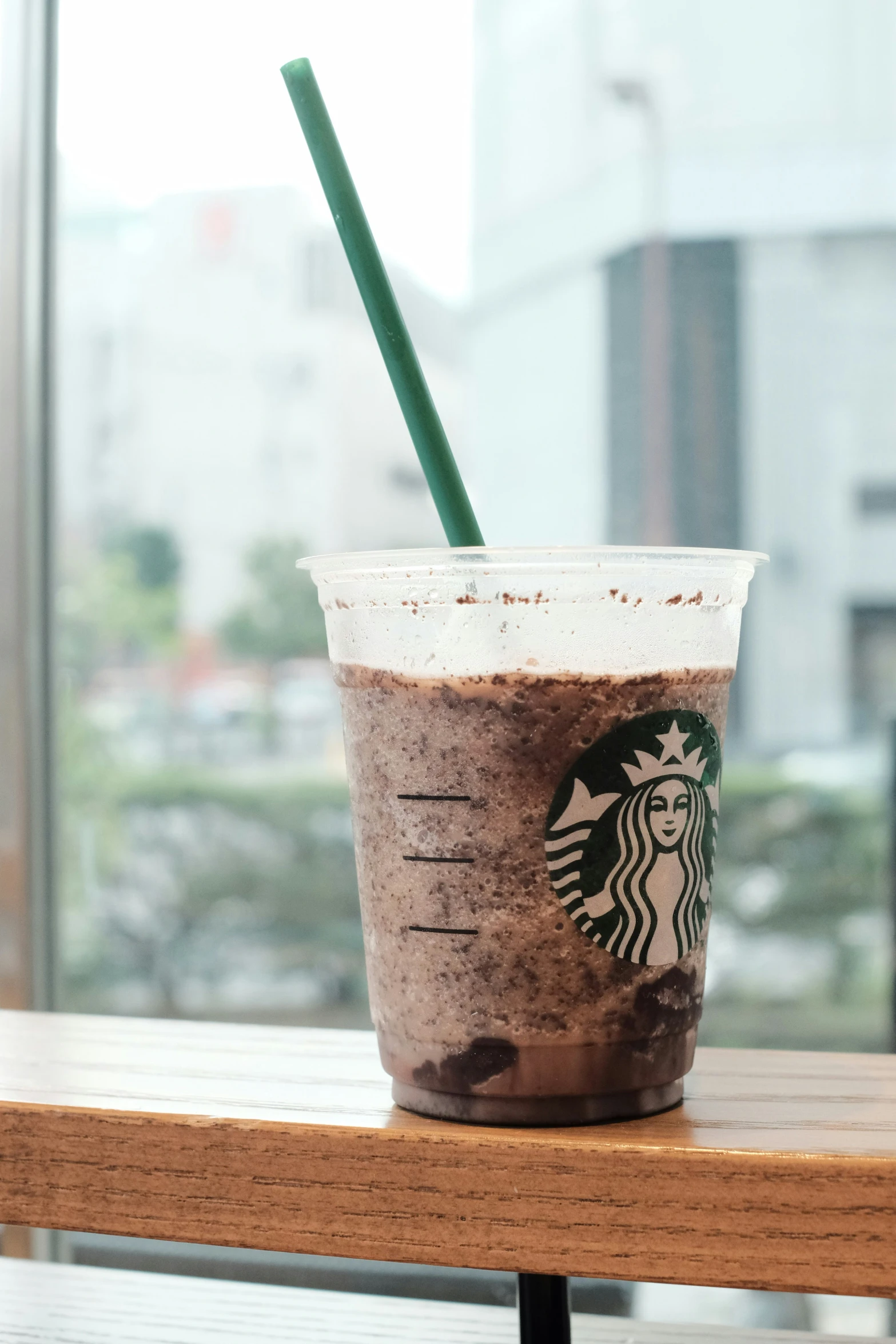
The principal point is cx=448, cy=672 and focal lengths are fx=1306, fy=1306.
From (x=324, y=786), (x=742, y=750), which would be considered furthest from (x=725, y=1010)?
(x=324, y=786)

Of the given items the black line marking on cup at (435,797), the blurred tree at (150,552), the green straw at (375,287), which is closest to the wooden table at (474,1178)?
the black line marking on cup at (435,797)

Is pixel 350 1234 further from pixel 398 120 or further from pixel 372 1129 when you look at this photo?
pixel 398 120

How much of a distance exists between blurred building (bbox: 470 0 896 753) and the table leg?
1805 millimetres

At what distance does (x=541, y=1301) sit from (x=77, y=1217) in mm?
170

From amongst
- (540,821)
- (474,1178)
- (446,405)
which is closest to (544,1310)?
(474,1178)

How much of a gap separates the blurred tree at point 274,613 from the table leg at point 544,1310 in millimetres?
1849

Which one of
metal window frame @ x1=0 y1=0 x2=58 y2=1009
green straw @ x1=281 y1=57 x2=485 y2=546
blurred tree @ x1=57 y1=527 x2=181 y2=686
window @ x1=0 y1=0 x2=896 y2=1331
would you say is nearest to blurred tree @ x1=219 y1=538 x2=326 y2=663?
window @ x1=0 y1=0 x2=896 y2=1331

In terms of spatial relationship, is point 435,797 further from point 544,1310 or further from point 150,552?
point 150,552

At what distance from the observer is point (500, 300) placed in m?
2.24

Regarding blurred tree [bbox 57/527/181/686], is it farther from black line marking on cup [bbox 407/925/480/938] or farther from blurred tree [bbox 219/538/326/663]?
black line marking on cup [bbox 407/925/480/938]

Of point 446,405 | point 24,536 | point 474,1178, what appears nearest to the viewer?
point 474,1178

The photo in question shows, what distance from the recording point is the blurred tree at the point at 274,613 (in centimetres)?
230

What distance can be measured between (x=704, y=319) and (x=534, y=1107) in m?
1.96

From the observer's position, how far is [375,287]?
0.49m
